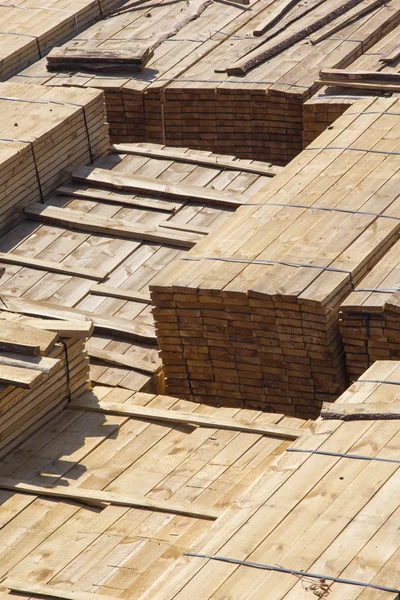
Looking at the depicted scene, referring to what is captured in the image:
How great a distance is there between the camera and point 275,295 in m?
12.5

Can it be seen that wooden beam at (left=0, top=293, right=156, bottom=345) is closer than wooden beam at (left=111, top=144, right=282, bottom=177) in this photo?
Yes

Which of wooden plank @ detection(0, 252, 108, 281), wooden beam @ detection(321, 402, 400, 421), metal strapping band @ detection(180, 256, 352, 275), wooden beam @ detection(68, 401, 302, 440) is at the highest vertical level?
metal strapping band @ detection(180, 256, 352, 275)

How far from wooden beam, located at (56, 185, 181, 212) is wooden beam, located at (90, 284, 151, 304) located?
5.54 feet

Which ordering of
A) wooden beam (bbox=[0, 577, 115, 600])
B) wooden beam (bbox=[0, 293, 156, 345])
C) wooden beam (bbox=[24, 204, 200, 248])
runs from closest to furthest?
wooden beam (bbox=[0, 577, 115, 600]) → wooden beam (bbox=[0, 293, 156, 345]) → wooden beam (bbox=[24, 204, 200, 248])

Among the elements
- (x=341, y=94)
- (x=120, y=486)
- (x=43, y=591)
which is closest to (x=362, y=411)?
(x=120, y=486)

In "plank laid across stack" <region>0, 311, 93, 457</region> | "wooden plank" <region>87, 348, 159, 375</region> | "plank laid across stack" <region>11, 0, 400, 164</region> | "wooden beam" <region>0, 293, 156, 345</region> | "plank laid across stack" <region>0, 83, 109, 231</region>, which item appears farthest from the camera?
"plank laid across stack" <region>11, 0, 400, 164</region>

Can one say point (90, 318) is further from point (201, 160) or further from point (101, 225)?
point (201, 160)

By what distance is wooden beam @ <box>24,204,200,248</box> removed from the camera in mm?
15320

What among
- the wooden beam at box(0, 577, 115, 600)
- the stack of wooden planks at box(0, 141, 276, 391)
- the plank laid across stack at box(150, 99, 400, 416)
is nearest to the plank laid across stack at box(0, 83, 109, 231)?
the stack of wooden planks at box(0, 141, 276, 391)

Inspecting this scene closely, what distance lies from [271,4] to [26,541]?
13154 millimetres

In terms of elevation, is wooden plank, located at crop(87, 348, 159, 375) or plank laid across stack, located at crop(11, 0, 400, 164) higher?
plank laid across stack, located at crop(11, 0, 400, 164)

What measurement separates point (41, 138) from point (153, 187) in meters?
1.60

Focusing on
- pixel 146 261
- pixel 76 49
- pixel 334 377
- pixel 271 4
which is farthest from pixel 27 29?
pixel 334 377

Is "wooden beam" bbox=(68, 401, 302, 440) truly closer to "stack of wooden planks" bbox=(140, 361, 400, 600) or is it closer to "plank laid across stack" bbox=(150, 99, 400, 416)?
"stack of wooden planks" bbox=(140, 361, 400, 600)
